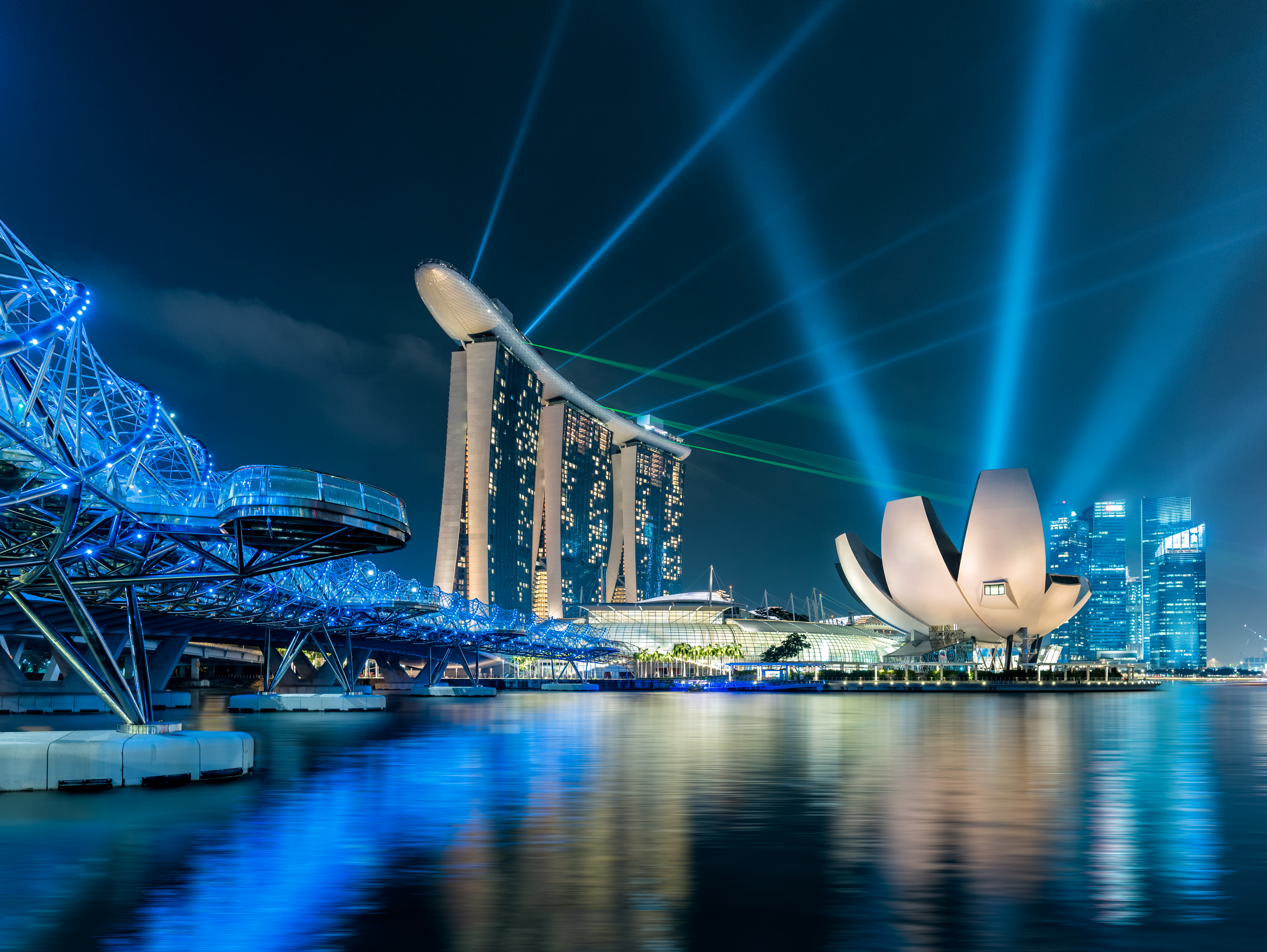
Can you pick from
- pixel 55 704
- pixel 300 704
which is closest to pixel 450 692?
pixel 300 704

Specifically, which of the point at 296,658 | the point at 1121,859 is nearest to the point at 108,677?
the point at 1121,859

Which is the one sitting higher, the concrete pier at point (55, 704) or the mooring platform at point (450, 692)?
the concrete pier at point (55, 704)

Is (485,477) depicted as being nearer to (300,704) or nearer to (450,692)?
(450,692)

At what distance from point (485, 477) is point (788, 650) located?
1915 inches

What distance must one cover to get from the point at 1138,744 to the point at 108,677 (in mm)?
29843

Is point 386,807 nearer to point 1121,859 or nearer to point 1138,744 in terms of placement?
point 1121,859

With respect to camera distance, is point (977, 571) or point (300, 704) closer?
point (300, 704)

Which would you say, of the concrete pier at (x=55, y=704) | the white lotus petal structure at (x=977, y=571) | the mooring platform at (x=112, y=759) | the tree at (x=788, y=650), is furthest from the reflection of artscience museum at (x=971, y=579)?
the mooring platform at (x=112, y=759)

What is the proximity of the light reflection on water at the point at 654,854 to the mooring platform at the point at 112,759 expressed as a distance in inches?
27.1

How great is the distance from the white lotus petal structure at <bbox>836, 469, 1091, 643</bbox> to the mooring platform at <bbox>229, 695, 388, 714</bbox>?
6683 cm

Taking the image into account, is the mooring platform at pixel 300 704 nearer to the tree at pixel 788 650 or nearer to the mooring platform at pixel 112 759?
the mooring platform at pixel 112 759

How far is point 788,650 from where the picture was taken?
144 meters

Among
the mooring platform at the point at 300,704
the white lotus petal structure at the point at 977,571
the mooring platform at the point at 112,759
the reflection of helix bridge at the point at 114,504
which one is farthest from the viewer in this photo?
the white lotus petal structure at the point at 977,571

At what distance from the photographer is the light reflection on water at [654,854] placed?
9.96 m
